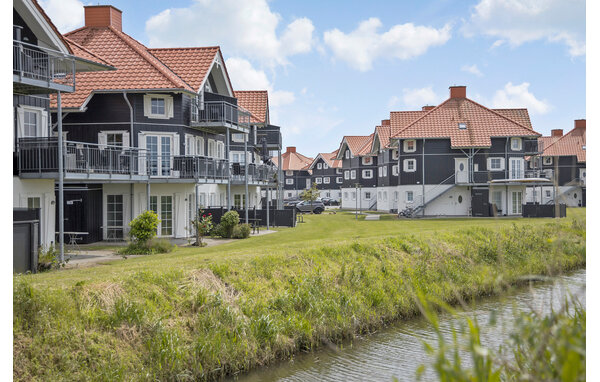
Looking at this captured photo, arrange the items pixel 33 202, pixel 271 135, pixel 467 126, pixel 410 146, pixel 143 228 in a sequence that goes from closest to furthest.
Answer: pixel 33 202, pixel 143 228, pixel 271 135, pixel 467 126, pixel 410 146

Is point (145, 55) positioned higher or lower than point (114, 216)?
higher

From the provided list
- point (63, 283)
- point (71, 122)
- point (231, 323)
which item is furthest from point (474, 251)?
point (71, 122)

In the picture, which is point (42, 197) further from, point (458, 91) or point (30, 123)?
point (458, 91)

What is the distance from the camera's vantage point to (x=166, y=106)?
1074 inches

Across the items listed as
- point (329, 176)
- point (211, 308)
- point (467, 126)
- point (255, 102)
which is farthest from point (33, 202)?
point (329, 176)

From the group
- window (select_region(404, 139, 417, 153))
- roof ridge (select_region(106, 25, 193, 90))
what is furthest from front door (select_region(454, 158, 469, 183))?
roof ridge (select_region(106, 25, 193, 90))

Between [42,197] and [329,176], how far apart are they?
237 ft

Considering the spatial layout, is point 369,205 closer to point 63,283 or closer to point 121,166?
point 121,166

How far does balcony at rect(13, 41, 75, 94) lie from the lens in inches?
656

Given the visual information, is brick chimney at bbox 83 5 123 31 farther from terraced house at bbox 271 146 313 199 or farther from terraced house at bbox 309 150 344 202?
terraced house at bbox 271 146 313 199

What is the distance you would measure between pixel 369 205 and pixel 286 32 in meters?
56.4

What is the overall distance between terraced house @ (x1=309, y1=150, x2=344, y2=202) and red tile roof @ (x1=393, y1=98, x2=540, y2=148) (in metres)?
43.2

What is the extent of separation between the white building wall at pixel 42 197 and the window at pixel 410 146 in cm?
3163
